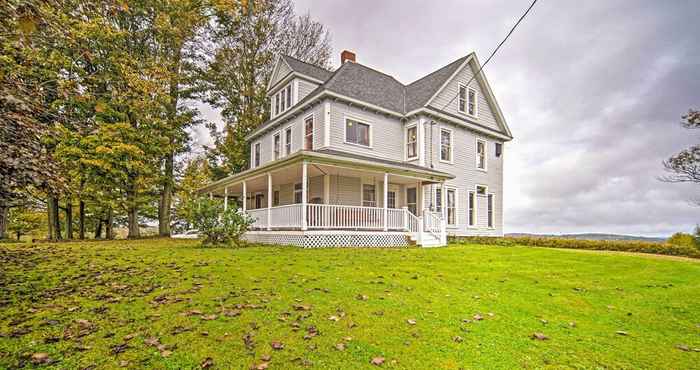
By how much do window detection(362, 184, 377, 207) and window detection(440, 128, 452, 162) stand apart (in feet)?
14.4

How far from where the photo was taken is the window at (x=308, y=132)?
16219 millimetres

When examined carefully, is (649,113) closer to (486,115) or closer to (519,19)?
(486,115)

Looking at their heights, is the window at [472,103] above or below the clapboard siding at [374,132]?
above

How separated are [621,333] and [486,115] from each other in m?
18.2

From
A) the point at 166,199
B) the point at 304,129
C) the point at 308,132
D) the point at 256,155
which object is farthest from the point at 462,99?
the point at 166,199

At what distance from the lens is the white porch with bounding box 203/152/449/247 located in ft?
40.6

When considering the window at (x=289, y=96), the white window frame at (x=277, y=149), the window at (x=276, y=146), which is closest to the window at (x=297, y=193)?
the white window frame at (x=277, y=149)

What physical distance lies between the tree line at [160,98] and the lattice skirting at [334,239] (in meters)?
3.39

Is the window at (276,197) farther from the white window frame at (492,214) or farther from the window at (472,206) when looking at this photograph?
the white window frame at (492,214)

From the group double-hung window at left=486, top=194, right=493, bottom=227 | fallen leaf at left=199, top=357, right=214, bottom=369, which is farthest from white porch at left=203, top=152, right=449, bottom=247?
fallen leaf at left=199, top=357, right=214, bottom=369

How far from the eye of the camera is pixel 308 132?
1658 cm

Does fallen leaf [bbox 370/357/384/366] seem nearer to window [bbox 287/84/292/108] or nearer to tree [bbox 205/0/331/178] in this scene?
window [bbox 287/84/292/108]

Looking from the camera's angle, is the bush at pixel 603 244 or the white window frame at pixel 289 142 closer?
the bush at pixel 603 244

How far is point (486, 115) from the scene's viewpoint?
20516 mm
